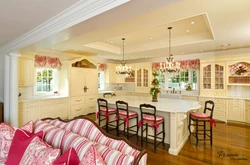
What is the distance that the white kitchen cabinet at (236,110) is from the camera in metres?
4.75

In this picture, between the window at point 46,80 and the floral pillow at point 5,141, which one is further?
the window at point 46,80

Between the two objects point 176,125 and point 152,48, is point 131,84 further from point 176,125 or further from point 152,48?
point 176,125

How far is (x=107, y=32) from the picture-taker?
333 centimetres

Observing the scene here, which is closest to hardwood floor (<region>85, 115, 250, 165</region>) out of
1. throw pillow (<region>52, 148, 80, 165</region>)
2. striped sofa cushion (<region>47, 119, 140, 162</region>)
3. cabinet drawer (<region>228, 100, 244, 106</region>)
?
cabinet drawer (<region>228, 100, 244, 106</region>)

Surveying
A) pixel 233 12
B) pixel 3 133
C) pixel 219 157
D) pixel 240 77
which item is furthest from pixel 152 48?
pixel 3 133

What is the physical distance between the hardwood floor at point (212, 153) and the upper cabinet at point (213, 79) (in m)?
1.78

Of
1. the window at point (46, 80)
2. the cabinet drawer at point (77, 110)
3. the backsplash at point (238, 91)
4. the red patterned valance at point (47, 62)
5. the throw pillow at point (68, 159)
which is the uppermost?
the red patterned valance at point (47, 62)

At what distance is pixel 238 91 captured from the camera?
17.1 feet

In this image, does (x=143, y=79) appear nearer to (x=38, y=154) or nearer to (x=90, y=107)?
(x=90, y=107)

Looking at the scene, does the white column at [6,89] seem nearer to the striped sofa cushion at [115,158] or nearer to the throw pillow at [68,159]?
the throw pillow at [68,159]

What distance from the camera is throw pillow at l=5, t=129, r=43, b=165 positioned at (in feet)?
5.20

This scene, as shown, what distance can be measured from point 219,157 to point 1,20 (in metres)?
4.36

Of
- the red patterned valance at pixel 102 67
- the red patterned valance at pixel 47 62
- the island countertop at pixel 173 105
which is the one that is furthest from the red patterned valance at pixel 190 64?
the red patterned valance at pixel 47 62

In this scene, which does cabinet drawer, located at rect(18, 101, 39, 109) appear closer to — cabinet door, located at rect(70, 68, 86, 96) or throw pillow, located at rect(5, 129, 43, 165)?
cabinet door, located at rect(70, 68, 86, 96)
